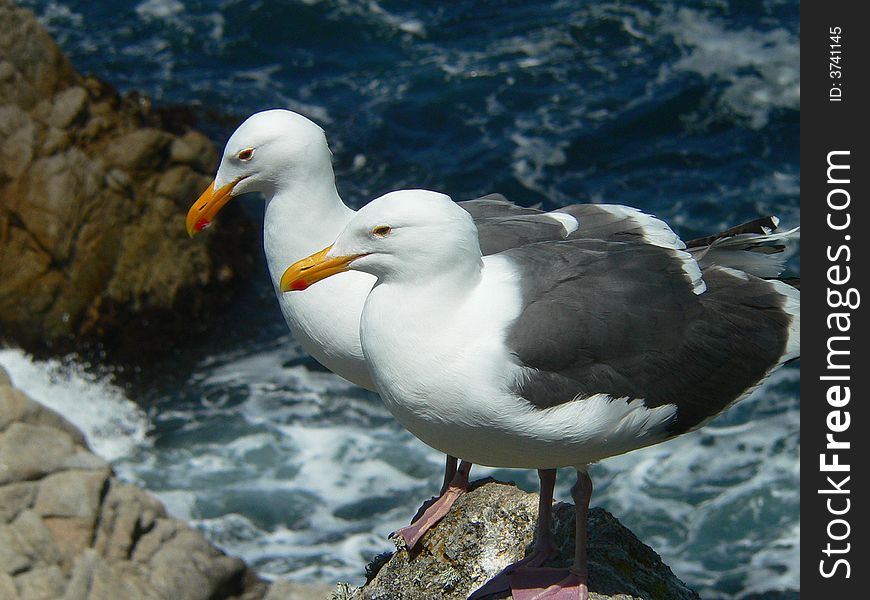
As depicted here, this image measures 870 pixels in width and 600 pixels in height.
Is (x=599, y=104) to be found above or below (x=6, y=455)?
above

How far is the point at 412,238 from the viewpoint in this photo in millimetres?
5203

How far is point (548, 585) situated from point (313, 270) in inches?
79.7

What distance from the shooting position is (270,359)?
1491 centimetres

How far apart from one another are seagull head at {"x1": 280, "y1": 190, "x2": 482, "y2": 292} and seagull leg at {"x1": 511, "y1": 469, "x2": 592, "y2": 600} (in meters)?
1.40

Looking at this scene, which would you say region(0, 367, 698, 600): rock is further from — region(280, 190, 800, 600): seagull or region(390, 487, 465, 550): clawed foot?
region(280, 190, 800, 600): seagull

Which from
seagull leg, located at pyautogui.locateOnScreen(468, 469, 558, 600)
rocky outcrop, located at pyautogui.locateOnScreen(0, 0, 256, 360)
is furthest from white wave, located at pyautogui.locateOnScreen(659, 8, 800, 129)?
seagull leg, located at pyautogui.locateOnScreen(468, 469, 558, 600)

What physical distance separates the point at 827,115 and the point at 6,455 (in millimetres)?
7298

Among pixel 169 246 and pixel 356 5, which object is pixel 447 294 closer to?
pixel 169 246

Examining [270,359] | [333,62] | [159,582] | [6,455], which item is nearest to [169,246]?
[270,359]

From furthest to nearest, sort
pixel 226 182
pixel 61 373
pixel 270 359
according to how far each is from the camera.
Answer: pixel 270 359 → pixel 61 373 → pixel 226 182

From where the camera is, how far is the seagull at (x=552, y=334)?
5207mm

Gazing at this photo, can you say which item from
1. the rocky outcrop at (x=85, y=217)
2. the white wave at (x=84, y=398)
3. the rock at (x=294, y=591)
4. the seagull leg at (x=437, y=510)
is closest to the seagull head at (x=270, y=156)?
the seagull leg at (x=437, y=510)

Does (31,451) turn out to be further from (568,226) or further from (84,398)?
(568,226)

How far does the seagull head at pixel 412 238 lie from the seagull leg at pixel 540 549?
55.9 inches
